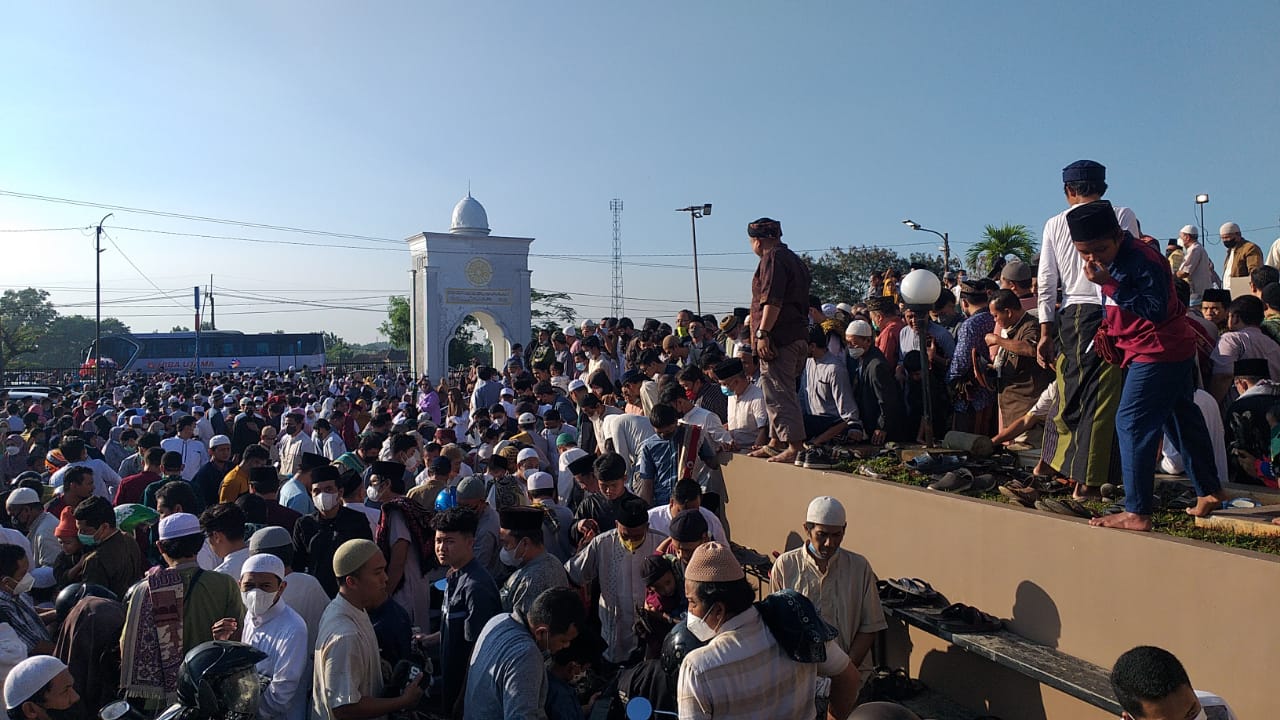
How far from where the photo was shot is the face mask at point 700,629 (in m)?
3.33

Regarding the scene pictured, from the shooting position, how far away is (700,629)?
11.1 ft

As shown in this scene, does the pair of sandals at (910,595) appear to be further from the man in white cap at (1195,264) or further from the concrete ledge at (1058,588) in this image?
the man in white cap at (1195,264)

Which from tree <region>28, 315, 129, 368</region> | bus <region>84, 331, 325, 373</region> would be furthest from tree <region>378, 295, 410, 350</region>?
tree <region>28, 315, 129, 368</region>

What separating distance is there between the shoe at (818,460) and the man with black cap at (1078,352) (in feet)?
6.07

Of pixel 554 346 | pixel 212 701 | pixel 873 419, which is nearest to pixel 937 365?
pixel 873 419

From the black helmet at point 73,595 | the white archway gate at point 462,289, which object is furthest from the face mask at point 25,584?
the white archway gate at point 462,289

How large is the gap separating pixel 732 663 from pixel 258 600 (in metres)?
2.47

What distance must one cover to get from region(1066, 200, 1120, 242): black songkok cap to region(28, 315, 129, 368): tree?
3437 inches

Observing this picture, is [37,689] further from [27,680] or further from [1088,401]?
[1088,401]

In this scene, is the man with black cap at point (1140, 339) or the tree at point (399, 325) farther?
the tree at point (399, 325)

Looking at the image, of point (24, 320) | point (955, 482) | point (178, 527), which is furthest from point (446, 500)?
point (24, 320)

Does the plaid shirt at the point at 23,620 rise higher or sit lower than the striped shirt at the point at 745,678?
lower

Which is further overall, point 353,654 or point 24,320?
point 24,320

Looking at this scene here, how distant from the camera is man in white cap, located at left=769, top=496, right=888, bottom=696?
4493 millimetres
